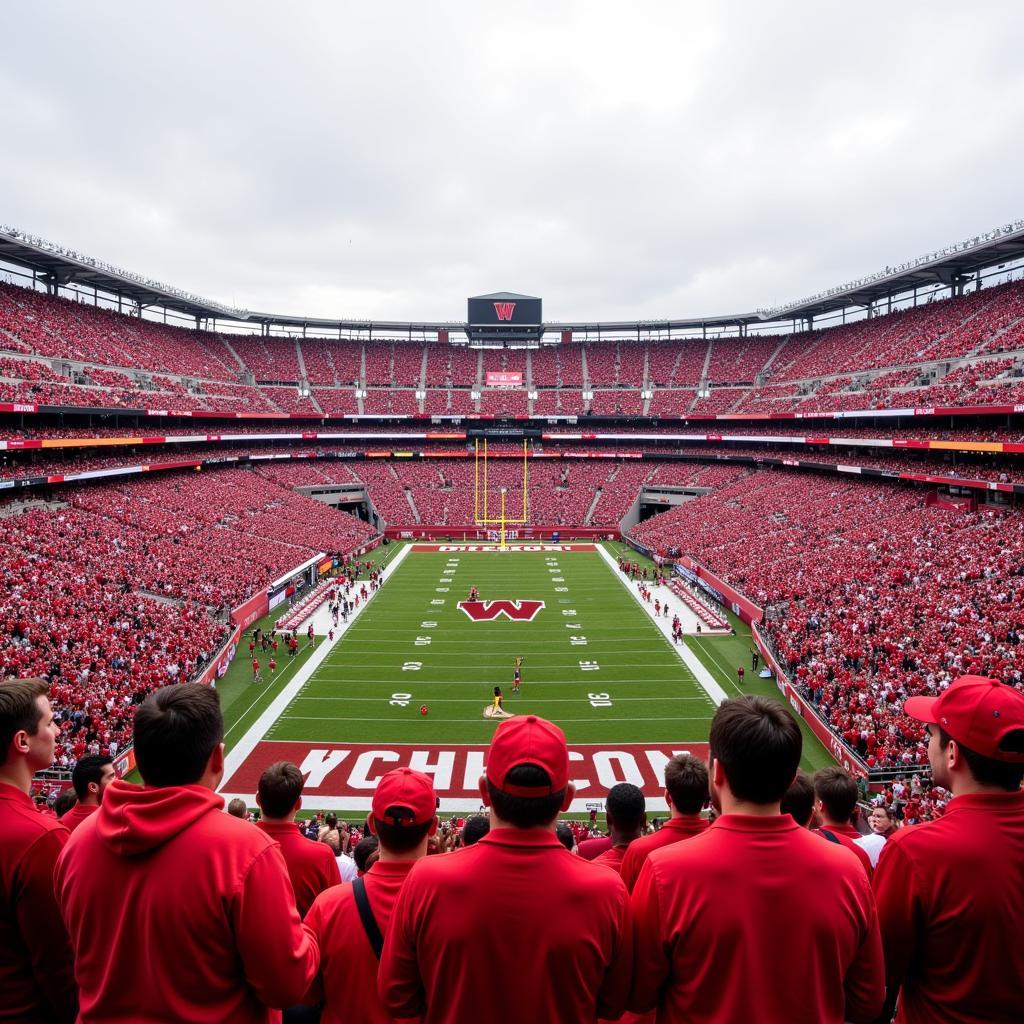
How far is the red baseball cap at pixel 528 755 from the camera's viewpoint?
229 centimetres

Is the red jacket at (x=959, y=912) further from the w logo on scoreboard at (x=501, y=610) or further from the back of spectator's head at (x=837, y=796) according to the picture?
the w logo on scoreboard at (x=501, y=610)

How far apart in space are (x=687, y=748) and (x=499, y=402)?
52.3m

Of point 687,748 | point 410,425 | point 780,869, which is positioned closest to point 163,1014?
point 780,869

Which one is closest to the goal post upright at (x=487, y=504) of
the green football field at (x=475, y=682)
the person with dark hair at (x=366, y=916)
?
the green football field at (x=475, y=682)

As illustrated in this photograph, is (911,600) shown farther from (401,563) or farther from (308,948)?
(401,563)

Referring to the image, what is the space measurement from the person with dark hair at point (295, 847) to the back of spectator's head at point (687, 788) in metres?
1.87

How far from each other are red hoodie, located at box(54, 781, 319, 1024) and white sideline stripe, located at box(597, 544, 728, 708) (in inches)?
546

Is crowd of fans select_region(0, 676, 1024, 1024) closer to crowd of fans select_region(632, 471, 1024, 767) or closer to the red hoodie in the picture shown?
the red hoodie

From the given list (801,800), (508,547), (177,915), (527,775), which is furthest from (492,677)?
(508,547)

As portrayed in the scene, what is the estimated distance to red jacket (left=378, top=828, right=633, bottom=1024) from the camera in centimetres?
211

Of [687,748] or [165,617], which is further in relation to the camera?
[165,617]

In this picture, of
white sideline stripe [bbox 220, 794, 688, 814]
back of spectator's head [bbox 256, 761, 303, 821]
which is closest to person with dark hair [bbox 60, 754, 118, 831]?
back of spectator's head [bbox 256, 761, 303, 821]

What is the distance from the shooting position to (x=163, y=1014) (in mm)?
2096

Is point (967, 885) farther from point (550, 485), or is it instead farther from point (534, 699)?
point (550, 485)
